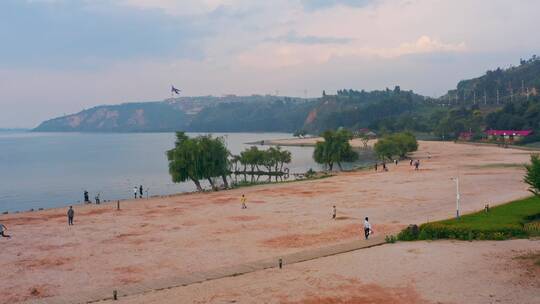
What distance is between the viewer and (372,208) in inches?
1625

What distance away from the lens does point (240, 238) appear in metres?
31.7

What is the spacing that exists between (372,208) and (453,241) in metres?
13.4

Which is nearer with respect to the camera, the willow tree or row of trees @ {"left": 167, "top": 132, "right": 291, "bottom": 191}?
row of trees @ {"left": 167, "top": 132, "right": 291, "bottom": 191}

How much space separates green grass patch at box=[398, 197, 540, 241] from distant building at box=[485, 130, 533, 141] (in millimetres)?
109313

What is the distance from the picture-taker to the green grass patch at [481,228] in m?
28.4

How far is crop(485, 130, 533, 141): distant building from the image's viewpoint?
430ft

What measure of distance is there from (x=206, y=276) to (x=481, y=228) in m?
15.8

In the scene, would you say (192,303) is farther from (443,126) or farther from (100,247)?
(443,126)

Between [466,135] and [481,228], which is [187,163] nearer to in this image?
[481,228]

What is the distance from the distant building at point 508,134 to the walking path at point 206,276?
117997 mm

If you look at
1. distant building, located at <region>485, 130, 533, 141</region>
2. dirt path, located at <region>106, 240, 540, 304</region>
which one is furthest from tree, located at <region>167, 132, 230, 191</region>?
distant building, located at <region>485, 130, 533, 141</region>

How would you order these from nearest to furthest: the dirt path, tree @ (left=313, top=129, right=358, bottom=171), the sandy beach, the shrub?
1. the dirt path
2. the sandy beach
3. the shrub
4. tree @ (left=313, top=129, right=358, bottom=171)

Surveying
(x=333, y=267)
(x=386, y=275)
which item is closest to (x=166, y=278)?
(x=333, y=267)

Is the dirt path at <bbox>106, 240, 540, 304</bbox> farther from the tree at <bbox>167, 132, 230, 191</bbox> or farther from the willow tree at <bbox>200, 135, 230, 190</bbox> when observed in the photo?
the willow tree at <bbox>200, 135, 230, 190</bbox>
